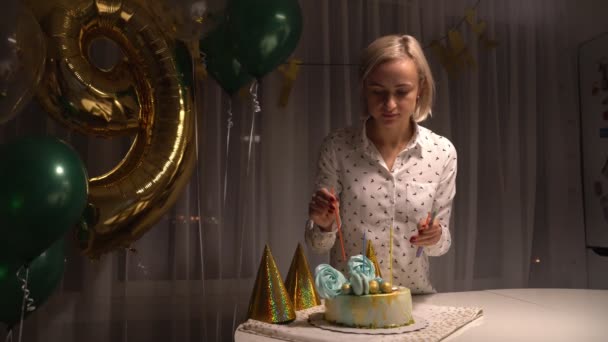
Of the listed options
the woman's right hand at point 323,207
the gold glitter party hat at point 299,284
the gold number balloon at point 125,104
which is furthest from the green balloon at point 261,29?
the gold glitter party hat at point 299,284

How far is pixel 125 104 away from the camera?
164 cm

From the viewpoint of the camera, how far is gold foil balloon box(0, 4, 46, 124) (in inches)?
Result: 47.1

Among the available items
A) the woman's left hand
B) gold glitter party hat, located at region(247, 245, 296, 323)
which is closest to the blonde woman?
the woman's left hand

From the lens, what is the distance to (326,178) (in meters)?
1.73

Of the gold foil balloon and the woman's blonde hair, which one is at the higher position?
the woman's blonde hair

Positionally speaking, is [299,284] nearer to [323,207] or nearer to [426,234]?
[323,207]

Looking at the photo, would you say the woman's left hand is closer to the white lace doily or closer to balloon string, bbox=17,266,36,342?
the white lace doily

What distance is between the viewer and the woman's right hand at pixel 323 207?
140 cm

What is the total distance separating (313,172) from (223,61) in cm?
83

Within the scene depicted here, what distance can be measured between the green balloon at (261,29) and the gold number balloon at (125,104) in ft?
0.66

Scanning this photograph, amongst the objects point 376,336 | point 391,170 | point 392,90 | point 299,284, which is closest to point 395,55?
point 392,90

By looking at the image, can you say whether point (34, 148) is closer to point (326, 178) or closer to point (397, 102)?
point (326, 178)

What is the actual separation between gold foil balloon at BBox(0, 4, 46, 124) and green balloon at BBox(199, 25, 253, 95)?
1.75 feet

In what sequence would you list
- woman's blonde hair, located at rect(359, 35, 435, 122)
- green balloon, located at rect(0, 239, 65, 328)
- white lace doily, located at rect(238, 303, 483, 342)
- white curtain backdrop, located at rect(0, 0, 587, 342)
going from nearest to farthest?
1. white lace doily, located at rect(238, 303, 483, 342)
2. green balloon, located at rect(0, 239, 65, 328)
3. woman's blonde hair, located at rect(359, 35, 435, 122)
4. white curtain backdrop, located at rect(0, 0, 587, 342)
